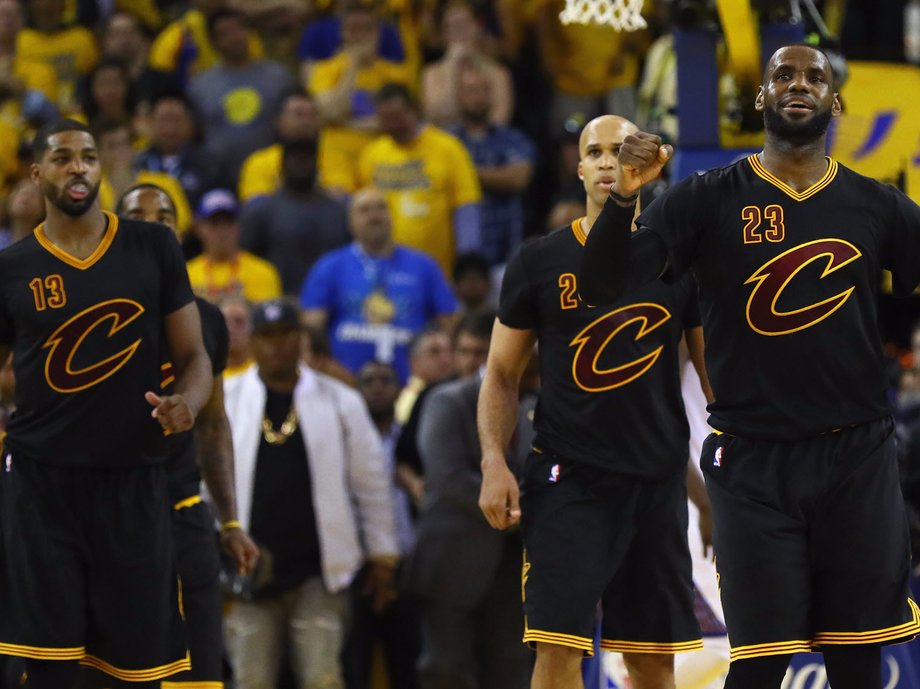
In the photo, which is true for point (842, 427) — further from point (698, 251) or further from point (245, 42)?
point (245, 42)

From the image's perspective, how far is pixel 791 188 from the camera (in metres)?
5.75

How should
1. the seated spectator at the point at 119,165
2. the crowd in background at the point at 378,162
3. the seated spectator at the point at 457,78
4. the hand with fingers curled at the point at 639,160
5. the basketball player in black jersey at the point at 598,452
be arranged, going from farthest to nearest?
the seated spectator at the point at 457,78 < the seated spectator at the point at 119,165 < the crowd in background at the point at 378,162 < the basketball player in black jersey at the point at 598,452 < the hand with fingers curled at the point at 639,160

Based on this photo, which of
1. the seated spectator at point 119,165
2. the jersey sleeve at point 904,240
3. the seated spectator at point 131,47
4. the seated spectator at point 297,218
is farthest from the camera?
the seated spectator at point 131,47

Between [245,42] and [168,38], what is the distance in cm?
124

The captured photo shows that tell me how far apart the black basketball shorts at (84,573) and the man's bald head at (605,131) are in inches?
88.3

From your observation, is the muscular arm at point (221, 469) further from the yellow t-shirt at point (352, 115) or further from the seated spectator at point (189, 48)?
the seated spectator at point (189, 48)

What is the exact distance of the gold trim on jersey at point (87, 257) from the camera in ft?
21.9

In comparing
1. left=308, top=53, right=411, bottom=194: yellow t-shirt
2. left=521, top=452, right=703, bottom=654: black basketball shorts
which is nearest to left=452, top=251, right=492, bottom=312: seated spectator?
left=308, top=53, right=411, bottom=194: yellow t-shirt

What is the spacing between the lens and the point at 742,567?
18.7 ft

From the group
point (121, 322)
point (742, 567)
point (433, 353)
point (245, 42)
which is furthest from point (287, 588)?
point (245, 42)

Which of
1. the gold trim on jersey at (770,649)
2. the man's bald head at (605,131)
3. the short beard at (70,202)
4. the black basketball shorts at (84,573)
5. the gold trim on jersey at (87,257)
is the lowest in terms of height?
the gold trim on jersey at (770,649)

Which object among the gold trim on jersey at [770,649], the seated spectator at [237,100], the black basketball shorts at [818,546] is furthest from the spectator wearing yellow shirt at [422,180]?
the gold trim on jersey at [770,649]

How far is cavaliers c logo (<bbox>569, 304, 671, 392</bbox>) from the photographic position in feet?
22.6

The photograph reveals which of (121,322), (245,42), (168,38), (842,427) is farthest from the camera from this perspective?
Answer: (168,38)
